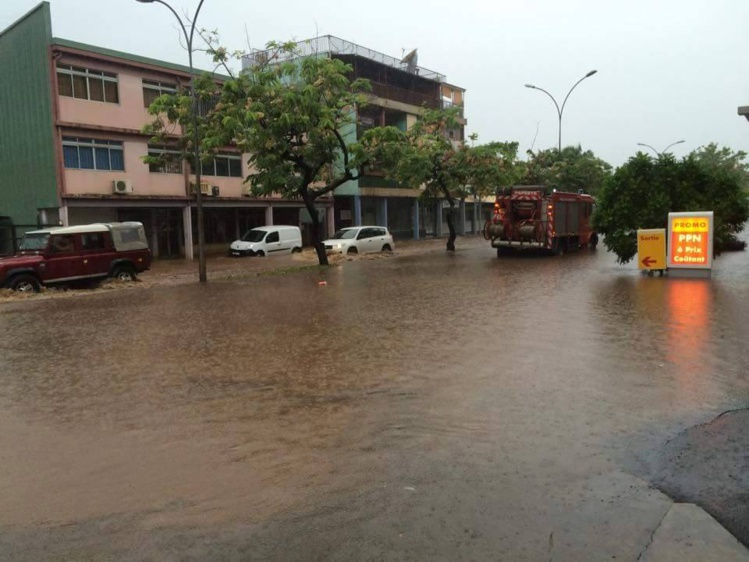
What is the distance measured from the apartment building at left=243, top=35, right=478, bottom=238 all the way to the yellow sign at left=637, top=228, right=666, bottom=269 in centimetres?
2015

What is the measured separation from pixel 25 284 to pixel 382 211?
3038cm

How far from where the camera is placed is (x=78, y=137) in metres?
25.6

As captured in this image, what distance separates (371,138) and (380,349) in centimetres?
1487

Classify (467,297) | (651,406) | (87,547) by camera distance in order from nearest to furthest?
(87,547) < (651,406) < (467,297)

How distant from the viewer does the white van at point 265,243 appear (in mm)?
28609

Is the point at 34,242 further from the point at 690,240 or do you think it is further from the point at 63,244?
the point at 690,240

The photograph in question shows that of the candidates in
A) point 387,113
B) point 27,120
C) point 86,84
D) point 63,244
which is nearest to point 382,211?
point 387,113

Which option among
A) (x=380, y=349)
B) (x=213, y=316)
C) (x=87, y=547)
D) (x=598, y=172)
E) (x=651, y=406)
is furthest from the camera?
(x=598, y=172)

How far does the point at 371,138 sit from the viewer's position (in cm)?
2203

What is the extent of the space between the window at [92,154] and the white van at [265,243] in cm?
605

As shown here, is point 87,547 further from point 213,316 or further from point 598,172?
point 598,172

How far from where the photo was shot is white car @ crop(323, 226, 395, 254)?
2794 cm

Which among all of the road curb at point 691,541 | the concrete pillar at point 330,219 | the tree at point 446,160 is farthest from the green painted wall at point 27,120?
the road curb at point 691,541

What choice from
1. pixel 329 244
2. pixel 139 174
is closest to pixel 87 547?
pixel 329 244
